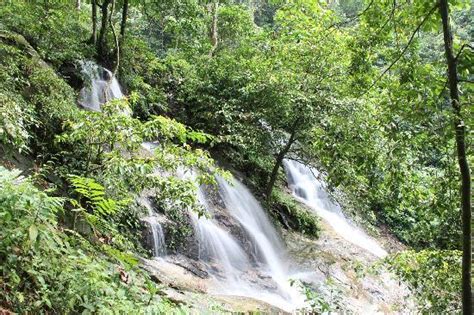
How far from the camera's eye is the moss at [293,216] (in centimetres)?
1310

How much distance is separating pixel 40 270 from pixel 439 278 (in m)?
4.31

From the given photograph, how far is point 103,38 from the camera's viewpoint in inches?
510

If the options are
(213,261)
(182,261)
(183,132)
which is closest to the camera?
(183,132)

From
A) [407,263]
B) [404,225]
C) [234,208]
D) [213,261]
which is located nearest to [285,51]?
[234,208]

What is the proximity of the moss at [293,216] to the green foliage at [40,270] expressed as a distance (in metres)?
9.75

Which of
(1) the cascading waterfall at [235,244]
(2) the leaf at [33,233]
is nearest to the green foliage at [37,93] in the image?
(1) the cascading waterfall at [235,244]

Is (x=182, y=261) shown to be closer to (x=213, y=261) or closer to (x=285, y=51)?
(x=213, y=261)

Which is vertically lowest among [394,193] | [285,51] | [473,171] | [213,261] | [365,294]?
[365,294]

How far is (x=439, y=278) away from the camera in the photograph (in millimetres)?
5102

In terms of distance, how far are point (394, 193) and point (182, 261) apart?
5200 millimetres

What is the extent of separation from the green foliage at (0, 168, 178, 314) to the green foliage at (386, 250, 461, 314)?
3.43 m

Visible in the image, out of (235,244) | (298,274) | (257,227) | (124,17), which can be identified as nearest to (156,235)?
(235,244)

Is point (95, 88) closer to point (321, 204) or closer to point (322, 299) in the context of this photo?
point (322, 299)

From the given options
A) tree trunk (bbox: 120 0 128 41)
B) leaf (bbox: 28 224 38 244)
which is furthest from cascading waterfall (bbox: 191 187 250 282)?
tree trunk (bbox: 120 0 128 41)
